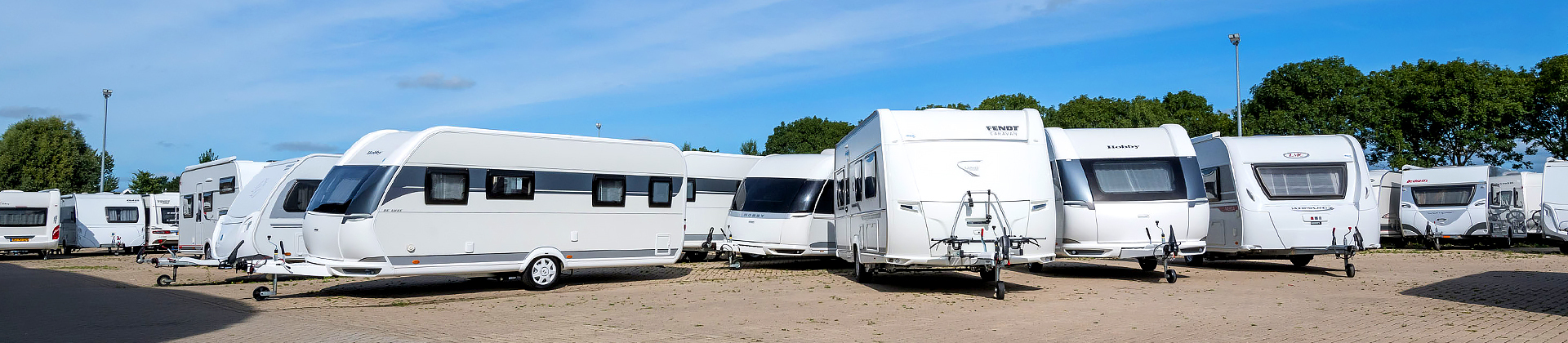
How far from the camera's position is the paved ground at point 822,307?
8.89m

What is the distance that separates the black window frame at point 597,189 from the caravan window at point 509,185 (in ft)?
3.00

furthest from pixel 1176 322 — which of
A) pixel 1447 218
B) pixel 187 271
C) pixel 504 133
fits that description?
pixel 1447 218

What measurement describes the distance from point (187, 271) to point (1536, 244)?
32.9 meters

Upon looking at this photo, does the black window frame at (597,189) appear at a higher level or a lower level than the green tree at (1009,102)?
lower

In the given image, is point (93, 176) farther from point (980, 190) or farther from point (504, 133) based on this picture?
point (980, 190)

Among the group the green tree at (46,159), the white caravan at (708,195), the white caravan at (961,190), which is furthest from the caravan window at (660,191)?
the green tree at (46,159)

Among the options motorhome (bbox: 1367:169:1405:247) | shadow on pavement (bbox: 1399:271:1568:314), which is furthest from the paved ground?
motorhome (bbox: 1367:169:1405:247)

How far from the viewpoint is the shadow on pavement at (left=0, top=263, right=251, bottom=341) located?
9234 mm

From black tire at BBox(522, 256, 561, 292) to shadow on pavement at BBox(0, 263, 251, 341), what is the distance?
3425 millimetres

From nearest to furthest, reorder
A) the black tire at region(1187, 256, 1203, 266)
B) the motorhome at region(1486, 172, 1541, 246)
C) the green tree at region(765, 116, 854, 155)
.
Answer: the black tire at region(1187, 256, 1203, 266) → the motorhome at region(1486, 172, 1541, 246) → the green tree at region(765, 116, 854, 155)

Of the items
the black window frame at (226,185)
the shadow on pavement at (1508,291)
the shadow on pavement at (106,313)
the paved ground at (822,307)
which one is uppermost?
the black window frame at (226,185)

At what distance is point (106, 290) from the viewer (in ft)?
48.2

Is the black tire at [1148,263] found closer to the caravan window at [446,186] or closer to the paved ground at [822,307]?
the paved ground at [822,307]

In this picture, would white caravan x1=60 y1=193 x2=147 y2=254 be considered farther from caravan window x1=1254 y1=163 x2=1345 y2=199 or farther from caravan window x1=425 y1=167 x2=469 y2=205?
caravan window x1=1254 y1=163 x2=1345 y2=199
